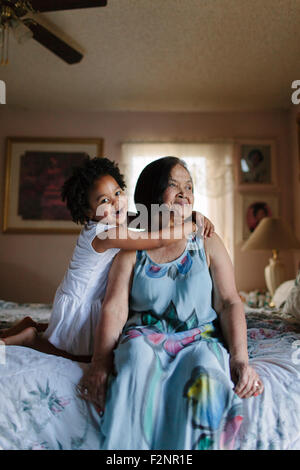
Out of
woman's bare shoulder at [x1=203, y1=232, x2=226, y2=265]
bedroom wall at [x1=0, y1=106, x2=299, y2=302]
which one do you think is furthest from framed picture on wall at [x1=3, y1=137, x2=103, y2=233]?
woman's bare shoulder at [x1=203, y1=232, x2=226, y2=265]

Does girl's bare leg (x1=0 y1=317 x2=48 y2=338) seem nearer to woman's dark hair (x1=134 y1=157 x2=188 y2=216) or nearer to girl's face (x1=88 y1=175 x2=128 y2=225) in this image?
girl's face (x1=88 y1=175 x2=128 y2=225)

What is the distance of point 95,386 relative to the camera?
0.92m

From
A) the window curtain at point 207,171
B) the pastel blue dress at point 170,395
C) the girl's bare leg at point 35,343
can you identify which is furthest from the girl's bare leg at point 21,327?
the window curtain at point 207,171

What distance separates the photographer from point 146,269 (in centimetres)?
116

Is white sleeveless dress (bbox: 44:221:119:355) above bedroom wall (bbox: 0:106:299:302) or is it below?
below

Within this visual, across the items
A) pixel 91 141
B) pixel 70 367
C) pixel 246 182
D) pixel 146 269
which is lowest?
pixel 70 367

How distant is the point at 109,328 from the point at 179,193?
0.54 m

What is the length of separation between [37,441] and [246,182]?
11.5 ft

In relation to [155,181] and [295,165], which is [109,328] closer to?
[155,181]

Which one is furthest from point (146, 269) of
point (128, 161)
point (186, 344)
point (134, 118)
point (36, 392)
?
point (134, 118)

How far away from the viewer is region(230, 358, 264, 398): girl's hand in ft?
3.00

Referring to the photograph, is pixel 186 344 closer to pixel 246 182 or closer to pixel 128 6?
pixel 128 6

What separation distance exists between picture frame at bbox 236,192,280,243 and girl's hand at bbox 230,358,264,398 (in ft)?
9.97

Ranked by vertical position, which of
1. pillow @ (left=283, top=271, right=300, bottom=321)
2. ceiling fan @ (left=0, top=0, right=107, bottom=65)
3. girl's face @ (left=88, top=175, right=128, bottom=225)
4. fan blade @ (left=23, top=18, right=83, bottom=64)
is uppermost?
fan blade @ (left=23, top=18, right=83, bottom=64)
